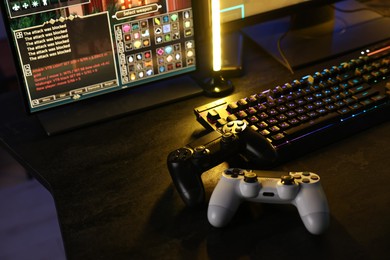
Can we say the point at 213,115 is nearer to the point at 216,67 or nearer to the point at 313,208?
the point at 216,67

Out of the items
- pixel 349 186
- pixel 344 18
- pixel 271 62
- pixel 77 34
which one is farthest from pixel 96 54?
pixel 344 18

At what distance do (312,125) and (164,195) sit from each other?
287 millimetres

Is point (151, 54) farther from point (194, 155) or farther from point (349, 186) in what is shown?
point (349, 186)

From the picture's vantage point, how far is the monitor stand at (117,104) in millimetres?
1126

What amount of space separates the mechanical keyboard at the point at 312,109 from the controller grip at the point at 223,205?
0.15 m

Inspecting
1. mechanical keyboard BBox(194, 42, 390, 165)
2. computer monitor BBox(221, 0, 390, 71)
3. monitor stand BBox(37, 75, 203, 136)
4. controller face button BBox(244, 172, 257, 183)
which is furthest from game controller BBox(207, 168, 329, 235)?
computer monitor BBox(221, 0, 390, 71)

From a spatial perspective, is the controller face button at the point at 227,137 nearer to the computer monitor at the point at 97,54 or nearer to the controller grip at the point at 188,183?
the controller grip at the point at 188,183

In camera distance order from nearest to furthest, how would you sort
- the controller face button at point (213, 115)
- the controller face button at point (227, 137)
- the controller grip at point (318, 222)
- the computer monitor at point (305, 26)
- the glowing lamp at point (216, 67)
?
the controller grip at point (318, 222)
the controller face button at point (227, 137)
the controller face button at point (213, 115)
the glowing lamp at point (216, 67)
the computer monitor at point (305, 26)

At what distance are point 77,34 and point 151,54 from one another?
16 cm

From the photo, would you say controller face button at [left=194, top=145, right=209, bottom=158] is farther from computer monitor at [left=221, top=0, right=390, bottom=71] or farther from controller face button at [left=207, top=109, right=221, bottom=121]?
computer monitor at [left=221, top=0, right=390, bottom=71]

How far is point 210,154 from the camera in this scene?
3.03 ft

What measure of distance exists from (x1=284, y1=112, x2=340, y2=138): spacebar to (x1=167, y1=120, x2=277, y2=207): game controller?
0.20 feet

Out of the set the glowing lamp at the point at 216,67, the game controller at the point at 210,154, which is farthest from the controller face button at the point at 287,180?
the glowing lamp at the point at 216,67

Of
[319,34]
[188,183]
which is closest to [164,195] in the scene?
[188,183]
